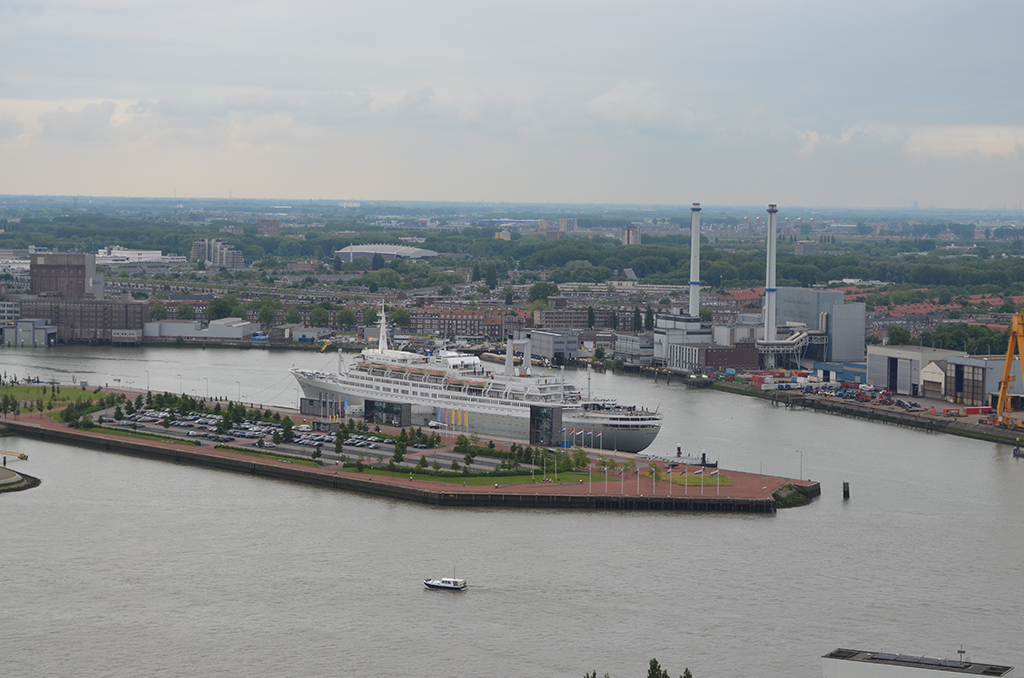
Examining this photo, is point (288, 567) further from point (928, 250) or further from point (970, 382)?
point (928, 250)

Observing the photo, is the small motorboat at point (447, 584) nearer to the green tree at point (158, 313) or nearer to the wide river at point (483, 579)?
the wide river at point (483, 579)

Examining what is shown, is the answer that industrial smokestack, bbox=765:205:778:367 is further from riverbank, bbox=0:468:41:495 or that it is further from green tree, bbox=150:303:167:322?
riverbank, bbox=0:468:41:495

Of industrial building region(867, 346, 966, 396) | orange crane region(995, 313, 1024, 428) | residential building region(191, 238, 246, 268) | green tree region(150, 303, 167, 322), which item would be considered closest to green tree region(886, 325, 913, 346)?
industrial building region(867, 346, 966, 396)

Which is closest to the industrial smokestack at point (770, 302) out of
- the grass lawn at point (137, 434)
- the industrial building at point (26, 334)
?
the grass lawn at point (137, 434)

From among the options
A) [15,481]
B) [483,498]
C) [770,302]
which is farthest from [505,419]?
[770,302]

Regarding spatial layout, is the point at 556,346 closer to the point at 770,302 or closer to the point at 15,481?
the point at 770,302

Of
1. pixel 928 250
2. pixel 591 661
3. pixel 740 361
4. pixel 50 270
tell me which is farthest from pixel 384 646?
pixel 928 250

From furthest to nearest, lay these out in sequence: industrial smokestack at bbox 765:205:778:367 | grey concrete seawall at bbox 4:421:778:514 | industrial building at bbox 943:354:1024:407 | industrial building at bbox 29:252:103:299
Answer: industrial building at bbox 29:252:103:299
industrial smokestack at bbox 765:205:778:367
industrial building at bbox 943:354:1024:407
grey concrete seawall at bbox 4:421:778:514
